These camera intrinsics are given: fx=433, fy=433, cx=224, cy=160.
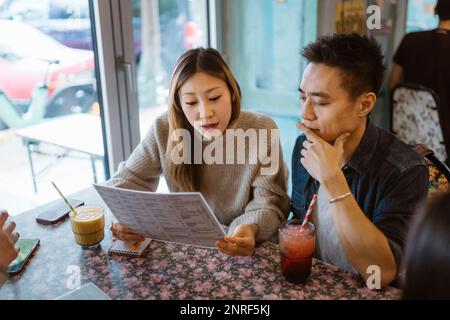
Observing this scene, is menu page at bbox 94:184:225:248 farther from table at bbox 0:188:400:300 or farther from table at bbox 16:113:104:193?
table at bbox 16:113:104:193

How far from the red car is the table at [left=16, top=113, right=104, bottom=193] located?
16cm

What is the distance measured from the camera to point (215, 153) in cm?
152

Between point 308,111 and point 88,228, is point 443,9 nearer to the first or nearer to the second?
point 308,111

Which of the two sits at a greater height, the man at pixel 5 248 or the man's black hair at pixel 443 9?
the man's black hair at pixel 443 9

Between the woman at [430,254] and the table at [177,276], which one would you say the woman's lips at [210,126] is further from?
the woman at [430,254]

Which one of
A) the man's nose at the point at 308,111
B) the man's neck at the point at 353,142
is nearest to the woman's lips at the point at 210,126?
the man's nose at the point at 308,111

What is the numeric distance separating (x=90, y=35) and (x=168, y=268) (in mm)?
1341

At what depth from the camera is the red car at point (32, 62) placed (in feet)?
5.92

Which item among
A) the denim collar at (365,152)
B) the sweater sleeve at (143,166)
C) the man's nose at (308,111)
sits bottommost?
the sweater sleeve at (143,166)

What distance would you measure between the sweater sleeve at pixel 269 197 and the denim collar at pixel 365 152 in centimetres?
26

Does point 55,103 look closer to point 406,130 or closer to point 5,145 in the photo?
point 5,145

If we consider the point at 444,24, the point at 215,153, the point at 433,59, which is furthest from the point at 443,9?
the point at 215,153

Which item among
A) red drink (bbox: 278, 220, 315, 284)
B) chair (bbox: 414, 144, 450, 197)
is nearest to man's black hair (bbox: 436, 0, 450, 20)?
chair (bbox: 414, 144, 450, 197)

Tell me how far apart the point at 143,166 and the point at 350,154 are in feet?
2.32
